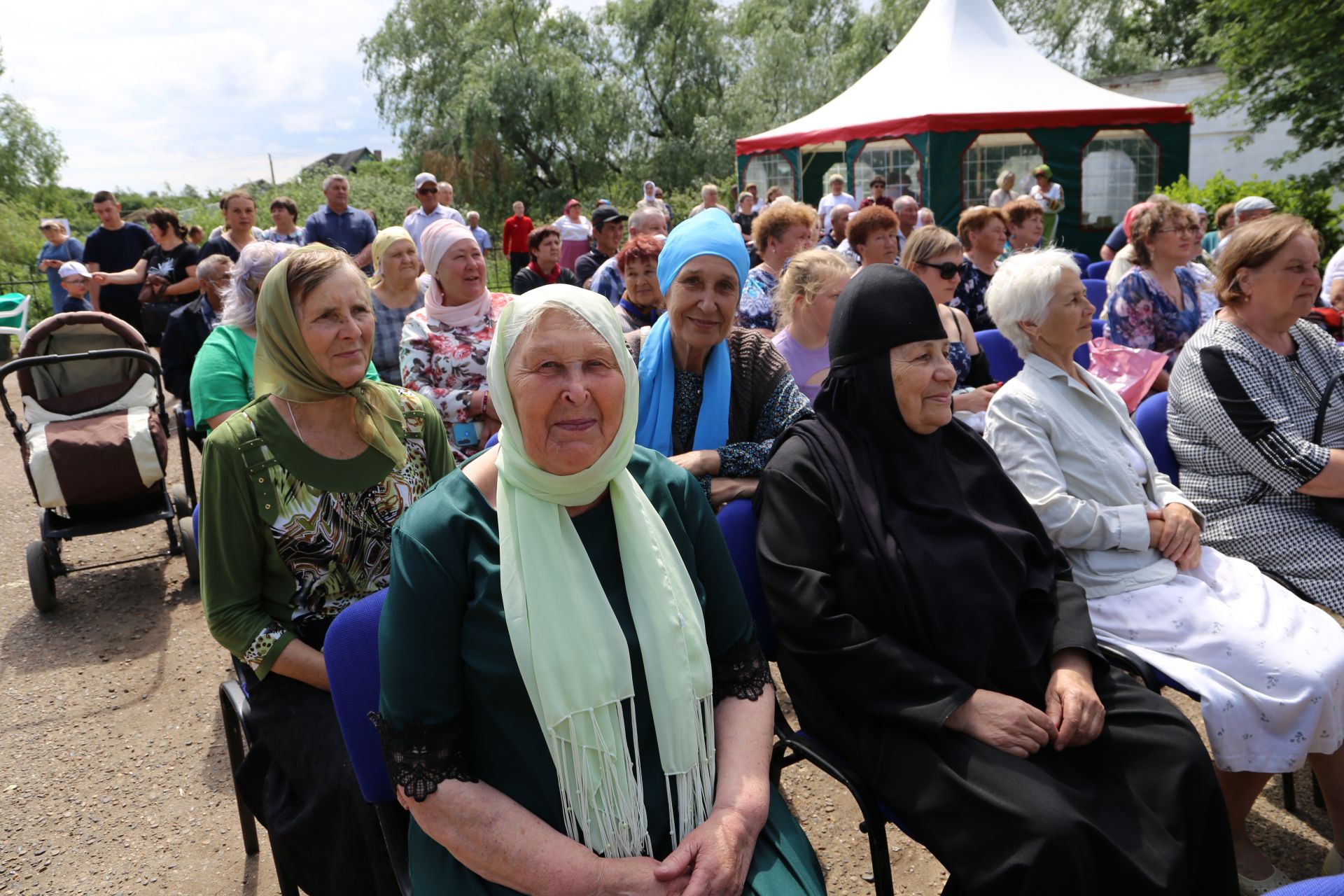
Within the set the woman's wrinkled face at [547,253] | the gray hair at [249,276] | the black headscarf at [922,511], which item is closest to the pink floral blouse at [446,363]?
the gray hair at [249,276]

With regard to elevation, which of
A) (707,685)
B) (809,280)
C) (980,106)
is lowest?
(707,685)

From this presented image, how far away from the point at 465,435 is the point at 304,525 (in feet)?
4.95

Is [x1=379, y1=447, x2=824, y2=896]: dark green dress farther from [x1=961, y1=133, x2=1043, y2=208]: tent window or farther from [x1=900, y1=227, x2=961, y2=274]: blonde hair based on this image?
[x1=961, y1=133, x2=1043, y2=208]: tent window


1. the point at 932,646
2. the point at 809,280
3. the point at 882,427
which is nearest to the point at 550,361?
the point at 882,427

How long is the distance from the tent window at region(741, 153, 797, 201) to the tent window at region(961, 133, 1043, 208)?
13.7ft

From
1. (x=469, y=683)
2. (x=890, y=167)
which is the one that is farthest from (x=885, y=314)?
(x=890, y=167)

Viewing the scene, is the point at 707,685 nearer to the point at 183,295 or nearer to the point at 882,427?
the point at 882,427

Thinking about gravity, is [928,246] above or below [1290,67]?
below

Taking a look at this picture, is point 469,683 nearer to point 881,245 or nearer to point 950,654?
point 950,654

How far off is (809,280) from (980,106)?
13.1 metres

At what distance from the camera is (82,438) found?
4.88 m

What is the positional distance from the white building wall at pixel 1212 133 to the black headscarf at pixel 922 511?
2362cm

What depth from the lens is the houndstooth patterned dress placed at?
2.93 metres

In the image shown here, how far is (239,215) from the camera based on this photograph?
7.03 m
